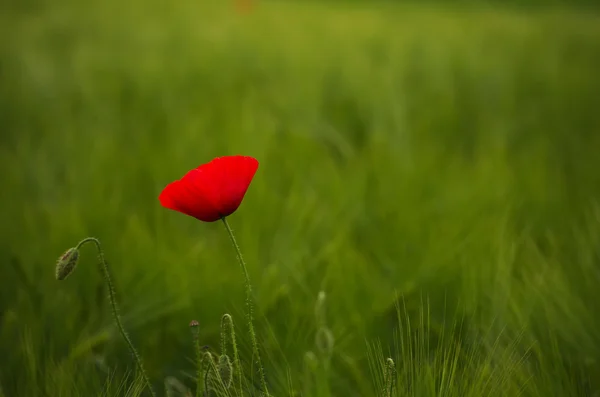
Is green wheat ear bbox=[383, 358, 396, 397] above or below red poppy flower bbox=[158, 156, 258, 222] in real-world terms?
below

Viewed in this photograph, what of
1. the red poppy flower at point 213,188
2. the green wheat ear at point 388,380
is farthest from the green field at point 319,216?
the red poppy flower at point 213,188

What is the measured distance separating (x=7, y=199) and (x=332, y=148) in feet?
2.15

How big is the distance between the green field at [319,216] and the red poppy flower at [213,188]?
0.13 meters

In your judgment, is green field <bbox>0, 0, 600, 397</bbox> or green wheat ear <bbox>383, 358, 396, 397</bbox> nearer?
green wheat ear <bbox>383, 358, 396, 397</bbox>

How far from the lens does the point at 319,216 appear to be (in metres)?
0.85

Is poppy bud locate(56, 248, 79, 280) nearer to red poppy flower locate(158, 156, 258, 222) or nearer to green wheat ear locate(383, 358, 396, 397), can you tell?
red poppy flower locate(158, 156, 258, 222)

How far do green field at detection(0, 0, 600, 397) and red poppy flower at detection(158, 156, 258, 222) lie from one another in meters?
0.13

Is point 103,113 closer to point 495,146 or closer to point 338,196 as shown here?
point 338,196

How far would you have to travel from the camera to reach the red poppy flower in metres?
0.42

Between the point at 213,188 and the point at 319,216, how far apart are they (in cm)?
44

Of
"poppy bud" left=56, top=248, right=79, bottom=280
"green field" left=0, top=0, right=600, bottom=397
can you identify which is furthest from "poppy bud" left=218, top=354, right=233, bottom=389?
"poppy bud" left=56, top=248, right=79, bottom=280

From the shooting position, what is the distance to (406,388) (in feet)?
1.47

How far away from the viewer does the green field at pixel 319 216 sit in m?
0.57

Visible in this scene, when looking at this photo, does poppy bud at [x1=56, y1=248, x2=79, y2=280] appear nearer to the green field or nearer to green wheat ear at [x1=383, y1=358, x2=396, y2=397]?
the green field
